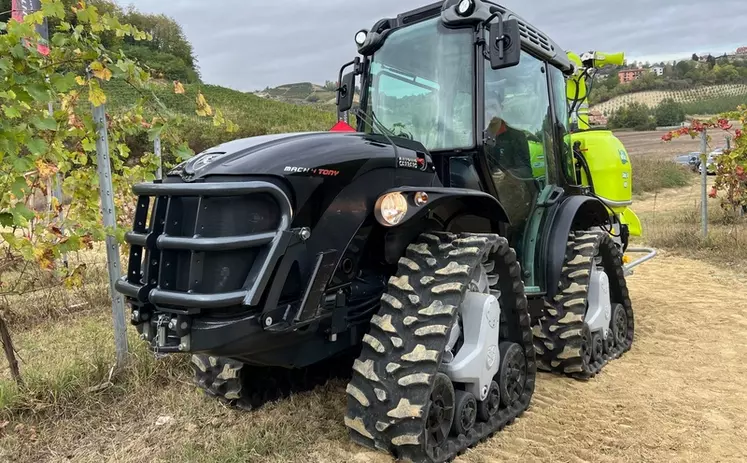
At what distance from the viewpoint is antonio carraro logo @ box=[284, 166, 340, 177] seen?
8.24 ft

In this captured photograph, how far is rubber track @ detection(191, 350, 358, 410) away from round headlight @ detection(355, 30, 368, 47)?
7.12 ft

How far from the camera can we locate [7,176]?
3.53 metres

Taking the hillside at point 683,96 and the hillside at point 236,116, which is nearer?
the hillside at point 236,116

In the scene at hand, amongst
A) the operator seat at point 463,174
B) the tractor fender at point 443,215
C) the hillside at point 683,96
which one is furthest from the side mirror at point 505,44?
the hillside at point 683,96

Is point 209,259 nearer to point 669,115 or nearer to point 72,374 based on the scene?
point 72,374

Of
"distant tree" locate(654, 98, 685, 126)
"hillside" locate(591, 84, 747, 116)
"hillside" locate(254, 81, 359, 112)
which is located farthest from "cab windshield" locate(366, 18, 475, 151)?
"hillside" locate(591, 84, 747, 116)

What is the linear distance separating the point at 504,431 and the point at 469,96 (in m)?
1.97

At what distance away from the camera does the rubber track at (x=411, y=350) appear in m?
2.56

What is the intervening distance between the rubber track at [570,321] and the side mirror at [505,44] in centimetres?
177

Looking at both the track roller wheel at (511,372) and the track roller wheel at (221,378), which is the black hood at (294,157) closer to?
the track roller wheel at (221,378)

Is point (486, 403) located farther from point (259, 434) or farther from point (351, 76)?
point (351, 76)

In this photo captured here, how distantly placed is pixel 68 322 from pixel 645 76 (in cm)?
7903

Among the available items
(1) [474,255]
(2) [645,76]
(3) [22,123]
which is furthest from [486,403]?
(2) [645,76]

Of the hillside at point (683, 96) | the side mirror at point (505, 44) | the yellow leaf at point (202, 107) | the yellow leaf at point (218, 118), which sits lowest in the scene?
the yellow leaf at point (218, 118)
